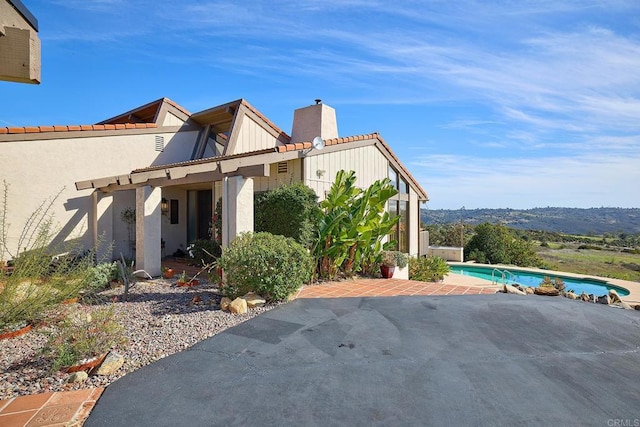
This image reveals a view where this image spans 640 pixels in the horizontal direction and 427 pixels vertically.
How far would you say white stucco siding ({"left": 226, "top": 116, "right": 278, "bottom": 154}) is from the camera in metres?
14.6

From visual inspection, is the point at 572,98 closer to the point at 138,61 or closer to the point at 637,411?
the point at 637,411

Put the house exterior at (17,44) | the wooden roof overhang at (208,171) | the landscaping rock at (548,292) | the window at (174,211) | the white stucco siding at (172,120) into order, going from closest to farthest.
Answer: the house exterior at (17,44) < the wooden roof overhang at (208,171) < the landscaping rock at (548,292) < the white stucco siding at (172,120) < the window at (174,211)

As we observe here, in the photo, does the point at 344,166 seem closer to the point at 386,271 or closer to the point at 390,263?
the point at 390,263

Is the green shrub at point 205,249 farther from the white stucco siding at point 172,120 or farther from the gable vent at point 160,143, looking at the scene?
the white stucco siding at point 172,120

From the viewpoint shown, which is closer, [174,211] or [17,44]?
[17,44]

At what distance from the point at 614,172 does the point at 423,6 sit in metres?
17.9

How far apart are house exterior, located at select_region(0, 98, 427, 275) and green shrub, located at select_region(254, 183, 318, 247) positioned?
79 centimetres

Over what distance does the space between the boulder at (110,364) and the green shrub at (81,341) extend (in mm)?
300

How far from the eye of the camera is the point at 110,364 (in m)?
4.57

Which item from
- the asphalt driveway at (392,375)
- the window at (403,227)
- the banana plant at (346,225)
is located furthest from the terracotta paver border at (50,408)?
the window at (403,227)

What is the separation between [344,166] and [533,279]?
14.8 metres

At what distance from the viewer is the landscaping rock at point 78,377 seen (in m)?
4.29

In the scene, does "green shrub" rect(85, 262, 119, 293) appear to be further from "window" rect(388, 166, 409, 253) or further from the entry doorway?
"window" rect(388, 166, 409, 253)

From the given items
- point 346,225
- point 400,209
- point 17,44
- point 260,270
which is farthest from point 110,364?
point 400,209
